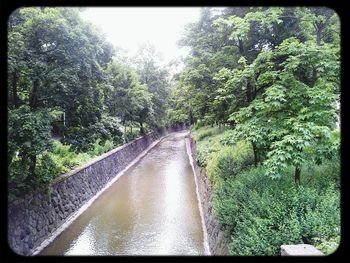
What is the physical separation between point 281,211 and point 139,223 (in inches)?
199

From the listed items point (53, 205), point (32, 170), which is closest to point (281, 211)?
point (32, 170)

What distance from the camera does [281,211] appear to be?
4430 mm

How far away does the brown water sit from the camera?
7047 millimetres

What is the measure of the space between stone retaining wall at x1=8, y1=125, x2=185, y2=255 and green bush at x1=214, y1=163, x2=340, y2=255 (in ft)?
10.9

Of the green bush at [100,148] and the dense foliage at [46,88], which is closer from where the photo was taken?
the dense foliage at [46,88]

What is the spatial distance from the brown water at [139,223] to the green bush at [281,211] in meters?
1.93

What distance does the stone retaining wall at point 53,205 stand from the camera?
19.8 feet

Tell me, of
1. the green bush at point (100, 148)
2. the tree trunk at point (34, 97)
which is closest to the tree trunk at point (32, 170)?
the tree trunk at point (34, 97)

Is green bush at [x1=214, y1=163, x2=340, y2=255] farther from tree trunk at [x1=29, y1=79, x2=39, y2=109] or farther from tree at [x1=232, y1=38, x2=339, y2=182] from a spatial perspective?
tree trunk at [x1=29, y1=79, x2=39, y2=109]

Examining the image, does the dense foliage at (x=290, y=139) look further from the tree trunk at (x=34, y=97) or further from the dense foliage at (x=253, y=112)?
the tree trunk at (x=34, y=97)

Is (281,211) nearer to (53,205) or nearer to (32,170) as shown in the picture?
(32,170)

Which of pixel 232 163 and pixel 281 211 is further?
pixel 232 163

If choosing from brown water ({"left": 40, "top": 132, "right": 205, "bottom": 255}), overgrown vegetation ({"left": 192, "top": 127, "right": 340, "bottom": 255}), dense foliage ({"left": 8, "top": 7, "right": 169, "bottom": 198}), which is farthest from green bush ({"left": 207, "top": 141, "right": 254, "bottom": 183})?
dense foliage ({"left": 8, "top": 7, "right": 169, "bottom": 198})
